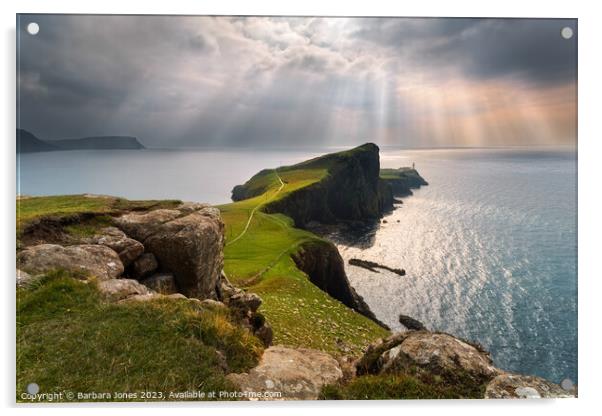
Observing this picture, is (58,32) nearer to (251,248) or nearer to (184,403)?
(184,403)

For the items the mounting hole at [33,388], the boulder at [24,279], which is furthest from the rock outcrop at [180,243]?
the mounting hole at [33,388]

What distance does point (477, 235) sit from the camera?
216 ft

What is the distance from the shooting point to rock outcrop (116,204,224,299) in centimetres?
1077

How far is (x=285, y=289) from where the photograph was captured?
28562mm

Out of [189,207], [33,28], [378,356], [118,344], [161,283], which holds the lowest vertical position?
[378,356]

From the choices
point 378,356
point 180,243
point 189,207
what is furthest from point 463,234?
point 180,243

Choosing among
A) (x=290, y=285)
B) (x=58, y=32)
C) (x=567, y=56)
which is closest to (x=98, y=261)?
(x=58, y=32)

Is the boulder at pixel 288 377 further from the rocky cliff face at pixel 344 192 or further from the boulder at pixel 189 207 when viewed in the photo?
the rocky cliff face at pixel 344 192

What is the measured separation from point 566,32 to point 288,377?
14257mm

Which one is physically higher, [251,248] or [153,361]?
[153,361]

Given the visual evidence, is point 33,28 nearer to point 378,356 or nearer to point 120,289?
point 120,289

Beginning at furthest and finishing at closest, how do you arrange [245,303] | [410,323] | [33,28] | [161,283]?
1. [410,323]
2. [245,303]
3. [33,28]
4. [161,283]

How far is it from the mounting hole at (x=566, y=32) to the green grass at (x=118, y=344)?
1423cm

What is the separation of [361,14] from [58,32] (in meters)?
10.4
